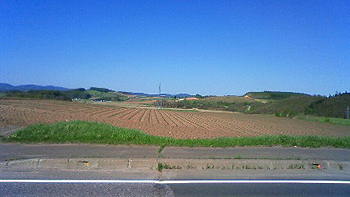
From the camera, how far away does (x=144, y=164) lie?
723 cm

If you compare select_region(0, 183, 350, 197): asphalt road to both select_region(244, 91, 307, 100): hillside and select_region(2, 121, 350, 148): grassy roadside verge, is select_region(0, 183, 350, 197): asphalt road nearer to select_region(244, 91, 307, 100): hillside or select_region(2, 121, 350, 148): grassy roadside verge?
select_region(2, 121, 350, 148): grassy roadside verge

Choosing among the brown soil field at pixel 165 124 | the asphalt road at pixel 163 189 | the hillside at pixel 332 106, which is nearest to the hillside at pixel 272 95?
the hillside at pixel 332 106

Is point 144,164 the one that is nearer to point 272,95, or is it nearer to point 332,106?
point 332,106

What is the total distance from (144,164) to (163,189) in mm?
1749

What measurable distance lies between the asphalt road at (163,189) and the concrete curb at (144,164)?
1.36 meters

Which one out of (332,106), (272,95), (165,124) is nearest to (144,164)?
(165,124)

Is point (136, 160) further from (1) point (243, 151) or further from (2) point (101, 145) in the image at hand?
(1) point (243, 151)

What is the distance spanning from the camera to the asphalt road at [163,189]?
5277 mm

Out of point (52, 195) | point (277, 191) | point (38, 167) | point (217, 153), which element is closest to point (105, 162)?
point (38, 167)

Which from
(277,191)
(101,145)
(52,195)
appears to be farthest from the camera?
(101,145)

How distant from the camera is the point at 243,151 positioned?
9.19 metres

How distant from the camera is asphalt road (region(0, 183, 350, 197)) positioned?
528 centimetres

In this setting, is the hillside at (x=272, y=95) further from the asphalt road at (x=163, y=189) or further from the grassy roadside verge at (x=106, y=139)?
the asphalt road at (x=163, y=189)

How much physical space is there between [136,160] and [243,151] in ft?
12.3
